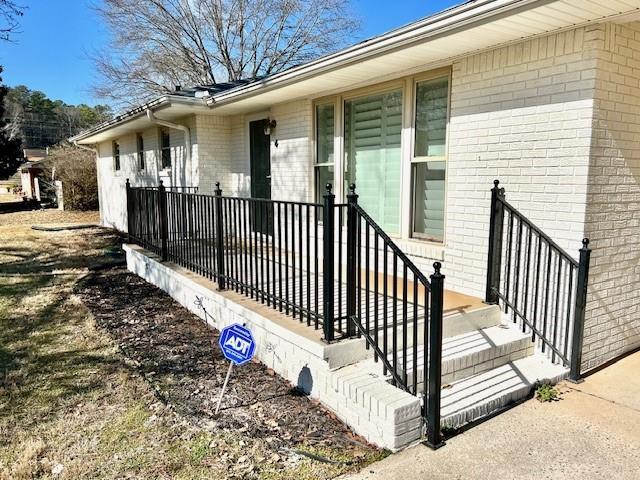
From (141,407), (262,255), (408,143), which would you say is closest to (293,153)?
(408,143)

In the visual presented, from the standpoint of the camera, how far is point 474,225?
14.9 feet

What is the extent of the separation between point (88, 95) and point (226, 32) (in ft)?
24.2

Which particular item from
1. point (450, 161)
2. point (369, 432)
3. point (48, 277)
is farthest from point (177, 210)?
point (369, 432)

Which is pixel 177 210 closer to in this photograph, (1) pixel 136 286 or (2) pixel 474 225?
(1) pixel 136 286

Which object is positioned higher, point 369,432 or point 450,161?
point 450,161

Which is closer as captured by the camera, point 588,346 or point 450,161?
point 588,346

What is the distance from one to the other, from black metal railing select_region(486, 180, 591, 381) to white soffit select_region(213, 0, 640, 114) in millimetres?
1286

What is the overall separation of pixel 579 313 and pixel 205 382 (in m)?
3.09

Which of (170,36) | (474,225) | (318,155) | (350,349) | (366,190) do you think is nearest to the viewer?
(350,349)

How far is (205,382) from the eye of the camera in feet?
12.7

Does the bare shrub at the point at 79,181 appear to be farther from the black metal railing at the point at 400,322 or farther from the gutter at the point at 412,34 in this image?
the black metal railing at the point at 400,322

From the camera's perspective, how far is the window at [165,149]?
10.6 meters

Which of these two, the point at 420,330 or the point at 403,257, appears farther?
the point at 420,330

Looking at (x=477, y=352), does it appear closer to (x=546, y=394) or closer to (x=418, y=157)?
(x=546, y=394)
